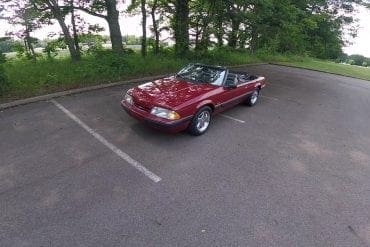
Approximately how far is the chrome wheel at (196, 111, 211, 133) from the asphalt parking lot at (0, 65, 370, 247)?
0.76ft

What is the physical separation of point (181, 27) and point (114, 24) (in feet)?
10.5

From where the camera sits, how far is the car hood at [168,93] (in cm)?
515

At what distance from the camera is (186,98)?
530 cm

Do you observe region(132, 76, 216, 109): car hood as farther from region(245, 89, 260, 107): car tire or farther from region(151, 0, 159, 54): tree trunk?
region(151, 0, 159, 54): tree trunk

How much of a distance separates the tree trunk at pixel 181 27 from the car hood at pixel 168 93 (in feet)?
24.4

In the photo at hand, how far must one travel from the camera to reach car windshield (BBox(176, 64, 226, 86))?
6.23m

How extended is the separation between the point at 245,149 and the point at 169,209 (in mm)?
2370

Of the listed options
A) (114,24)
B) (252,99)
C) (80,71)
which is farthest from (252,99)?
(114,24)

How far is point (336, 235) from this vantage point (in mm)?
3369

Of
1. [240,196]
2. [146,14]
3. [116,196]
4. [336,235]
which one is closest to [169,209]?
[116,196]

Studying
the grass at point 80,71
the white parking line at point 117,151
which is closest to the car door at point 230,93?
the white parking line at point 117,151

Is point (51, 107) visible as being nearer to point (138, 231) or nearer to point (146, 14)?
point (138, 231)

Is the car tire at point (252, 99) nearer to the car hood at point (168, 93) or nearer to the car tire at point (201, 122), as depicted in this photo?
the car hood at point (168, 93)

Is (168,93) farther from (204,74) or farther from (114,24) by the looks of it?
(114,24)
